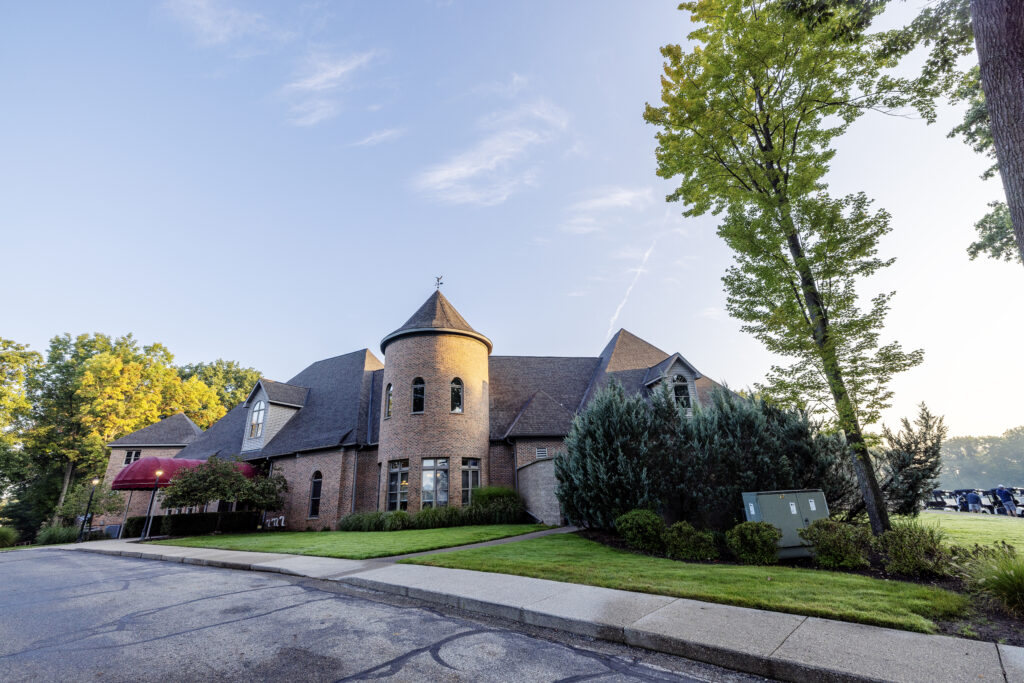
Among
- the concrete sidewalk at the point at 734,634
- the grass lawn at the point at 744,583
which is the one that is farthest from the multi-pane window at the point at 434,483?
the concrete sidewalk at the point at 734,634

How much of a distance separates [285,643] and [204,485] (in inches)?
727

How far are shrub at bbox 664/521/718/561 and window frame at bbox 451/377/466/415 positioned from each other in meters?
12.3

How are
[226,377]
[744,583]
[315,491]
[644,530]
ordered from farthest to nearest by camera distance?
[226,377]
[315,491]
[644,530]
[744,583]

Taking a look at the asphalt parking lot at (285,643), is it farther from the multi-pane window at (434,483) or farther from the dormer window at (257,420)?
the dormer window at (257,420)

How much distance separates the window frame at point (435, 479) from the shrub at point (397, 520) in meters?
1.22

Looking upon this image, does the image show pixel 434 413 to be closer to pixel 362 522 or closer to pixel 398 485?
pixel 398 485

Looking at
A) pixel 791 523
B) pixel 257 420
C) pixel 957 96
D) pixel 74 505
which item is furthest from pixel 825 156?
pixel 74 505

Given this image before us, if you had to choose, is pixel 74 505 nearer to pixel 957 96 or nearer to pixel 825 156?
pixel 825 156

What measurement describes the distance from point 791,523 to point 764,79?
35.7 feet

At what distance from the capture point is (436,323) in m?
21.8

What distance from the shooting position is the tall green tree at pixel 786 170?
34.3 feet

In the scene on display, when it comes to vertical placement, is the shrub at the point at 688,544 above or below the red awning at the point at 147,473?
below

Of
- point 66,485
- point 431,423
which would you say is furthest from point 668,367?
point 66,485

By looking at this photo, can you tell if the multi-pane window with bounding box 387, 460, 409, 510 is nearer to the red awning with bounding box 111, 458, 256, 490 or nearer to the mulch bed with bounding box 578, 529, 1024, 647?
the red awning with bounding box 111, 458, 256, 490
